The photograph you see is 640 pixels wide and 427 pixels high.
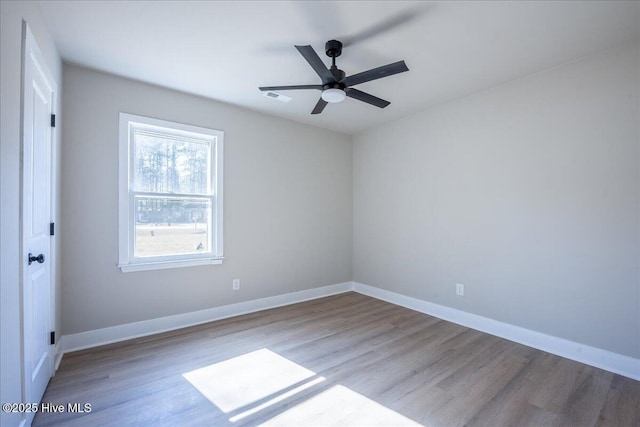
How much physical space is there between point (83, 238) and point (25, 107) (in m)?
1.51

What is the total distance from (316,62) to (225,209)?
7.13ft

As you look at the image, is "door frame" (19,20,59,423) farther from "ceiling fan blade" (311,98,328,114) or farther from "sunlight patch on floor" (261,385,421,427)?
"ceiling fan blade" (311,98,328,114)

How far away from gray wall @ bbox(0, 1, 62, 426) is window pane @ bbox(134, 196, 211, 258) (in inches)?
61.3

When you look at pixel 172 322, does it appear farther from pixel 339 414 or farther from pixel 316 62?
pixel 316 62

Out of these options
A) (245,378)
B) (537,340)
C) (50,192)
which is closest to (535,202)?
(537,340)

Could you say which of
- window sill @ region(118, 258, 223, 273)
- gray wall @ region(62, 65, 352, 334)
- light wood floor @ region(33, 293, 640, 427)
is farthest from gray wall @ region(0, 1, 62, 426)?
window sill @ region(118, 258, 223, 273)

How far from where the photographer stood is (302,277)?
4.35 m

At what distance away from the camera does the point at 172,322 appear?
3.21 m

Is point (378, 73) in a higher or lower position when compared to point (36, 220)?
higher

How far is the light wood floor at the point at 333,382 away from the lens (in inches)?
73.0

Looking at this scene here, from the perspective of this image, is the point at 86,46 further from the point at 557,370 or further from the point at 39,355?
the point at 557,370

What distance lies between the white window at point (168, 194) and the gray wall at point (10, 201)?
4.68ft

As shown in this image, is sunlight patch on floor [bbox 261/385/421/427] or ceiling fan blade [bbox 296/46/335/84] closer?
sunlight patch on floor [bbox 261/385/421/427]

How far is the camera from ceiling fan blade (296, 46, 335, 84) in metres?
1.94
